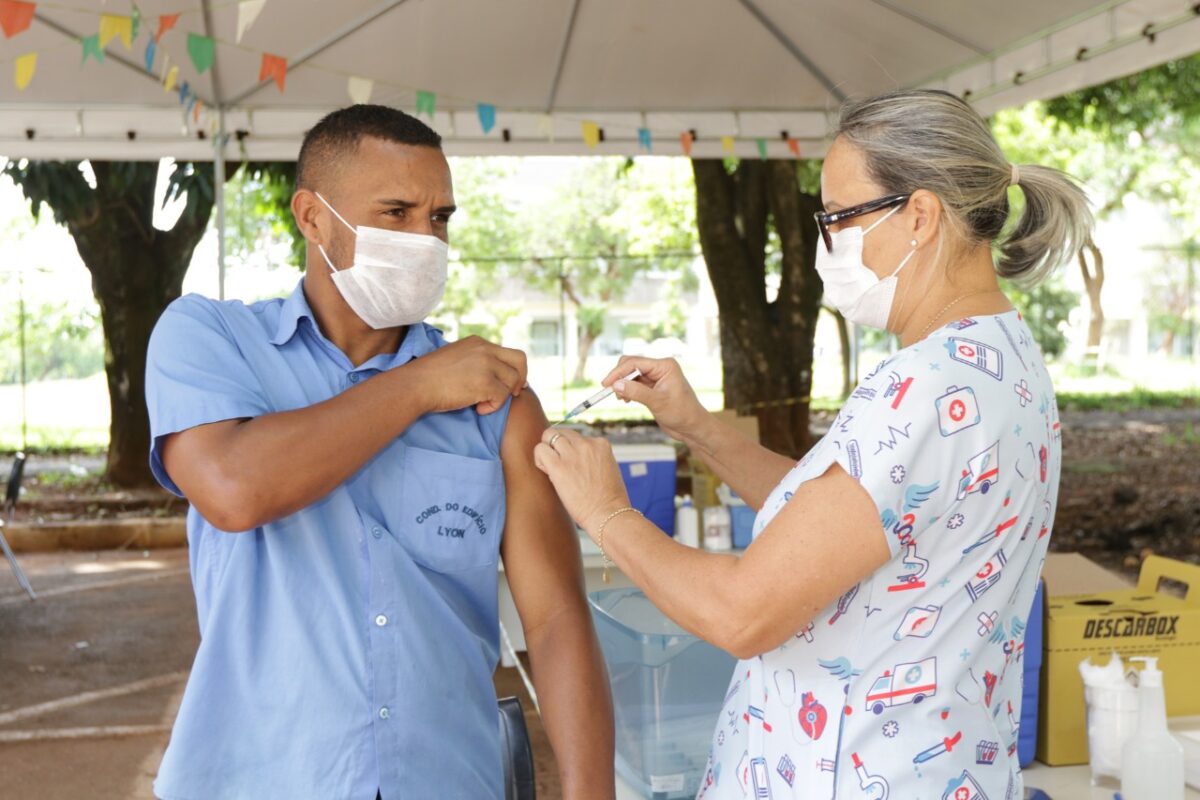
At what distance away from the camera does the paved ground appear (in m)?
4.21

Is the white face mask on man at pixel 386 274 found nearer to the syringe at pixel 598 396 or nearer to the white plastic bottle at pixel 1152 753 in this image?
the syringe at pixel 598 396

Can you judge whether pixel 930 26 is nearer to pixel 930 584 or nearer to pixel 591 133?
pixel 591 133

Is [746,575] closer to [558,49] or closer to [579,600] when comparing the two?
[579,600]

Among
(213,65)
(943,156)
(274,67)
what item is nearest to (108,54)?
(213,65)

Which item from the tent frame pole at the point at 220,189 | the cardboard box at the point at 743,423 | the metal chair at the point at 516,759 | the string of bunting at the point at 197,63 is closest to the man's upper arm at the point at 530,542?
the metal chair at the point at 516,759

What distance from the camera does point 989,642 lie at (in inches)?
53.2

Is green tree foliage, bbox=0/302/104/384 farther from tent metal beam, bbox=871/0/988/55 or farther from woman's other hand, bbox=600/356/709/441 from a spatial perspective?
woman's other hand, bbox=600/356/709/441

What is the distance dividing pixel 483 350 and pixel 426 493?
0.20 metres

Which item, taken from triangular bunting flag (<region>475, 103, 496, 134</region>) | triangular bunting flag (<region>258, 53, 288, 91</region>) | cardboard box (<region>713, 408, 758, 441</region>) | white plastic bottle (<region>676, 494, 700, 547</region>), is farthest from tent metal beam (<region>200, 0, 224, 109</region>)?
white plastic bottle (<region>676, 494, 700, 547</region>)

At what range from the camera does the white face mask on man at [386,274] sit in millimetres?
1617

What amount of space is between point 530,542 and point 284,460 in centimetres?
40

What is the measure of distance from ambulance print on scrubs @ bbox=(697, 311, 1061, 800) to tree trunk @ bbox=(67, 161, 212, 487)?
30.4ft

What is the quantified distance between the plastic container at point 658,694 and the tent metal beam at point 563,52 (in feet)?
11.8

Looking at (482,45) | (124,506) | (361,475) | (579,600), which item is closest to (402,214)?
(361,475)
